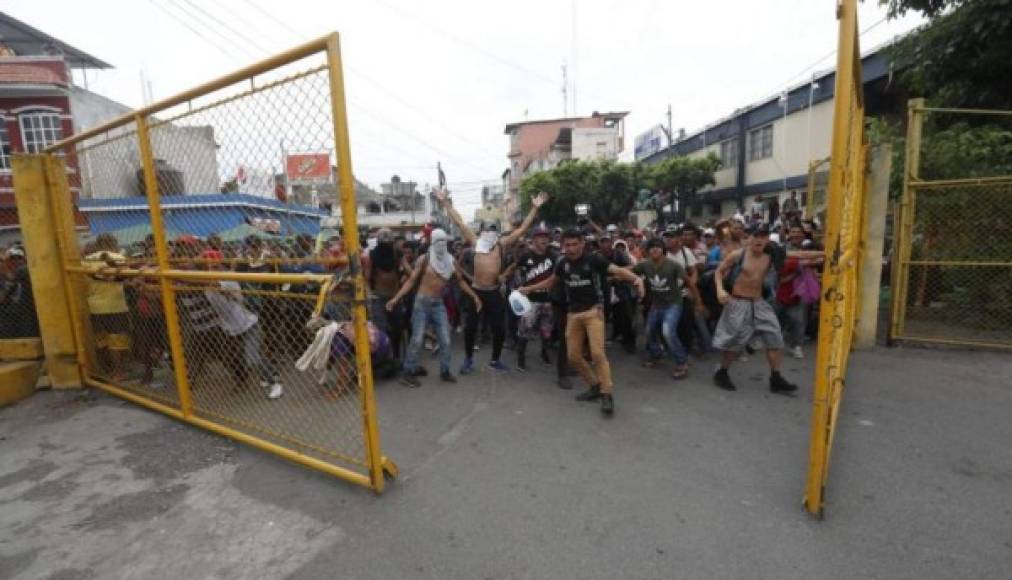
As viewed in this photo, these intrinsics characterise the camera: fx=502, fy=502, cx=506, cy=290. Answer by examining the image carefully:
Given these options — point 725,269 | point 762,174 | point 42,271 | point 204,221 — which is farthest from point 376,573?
point 762,174

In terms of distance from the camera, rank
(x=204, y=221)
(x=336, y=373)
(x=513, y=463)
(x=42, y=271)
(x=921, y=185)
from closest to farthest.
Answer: (x=513, y=463)
(x=204, y=221)
(x=42, y=271)
(x=336, y=373)
(x=921, y=185)

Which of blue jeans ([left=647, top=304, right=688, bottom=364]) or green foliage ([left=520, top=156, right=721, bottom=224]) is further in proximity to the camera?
green foliage ([left=520, top=156, right=721, bottom=224])

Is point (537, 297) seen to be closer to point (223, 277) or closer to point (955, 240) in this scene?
point (223, 277)

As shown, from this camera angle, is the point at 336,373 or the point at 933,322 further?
the point at 933,322

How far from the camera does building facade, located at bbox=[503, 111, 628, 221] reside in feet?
144

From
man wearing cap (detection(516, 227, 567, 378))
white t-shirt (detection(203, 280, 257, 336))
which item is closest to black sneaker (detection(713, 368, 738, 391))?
man wearing cap (detection(516, 227, 567, 378))

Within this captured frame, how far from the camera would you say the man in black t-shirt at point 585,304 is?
4648mm

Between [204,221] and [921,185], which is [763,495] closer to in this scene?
[204,221]

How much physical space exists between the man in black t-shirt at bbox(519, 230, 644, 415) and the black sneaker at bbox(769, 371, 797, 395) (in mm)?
1615

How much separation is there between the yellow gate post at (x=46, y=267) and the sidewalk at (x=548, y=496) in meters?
0.61

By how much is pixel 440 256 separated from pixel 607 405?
97.4 inches

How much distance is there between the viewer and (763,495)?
120 inches

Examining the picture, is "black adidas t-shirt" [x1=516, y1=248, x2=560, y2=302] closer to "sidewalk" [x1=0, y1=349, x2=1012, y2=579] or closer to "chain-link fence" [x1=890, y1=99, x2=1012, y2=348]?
"sidewalk" [x1=0, y1=349, x2=1012, y2=579]

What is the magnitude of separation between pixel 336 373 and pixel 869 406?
5085 millimetres
